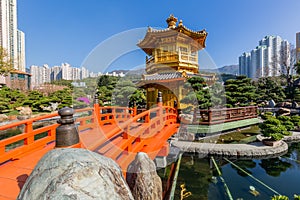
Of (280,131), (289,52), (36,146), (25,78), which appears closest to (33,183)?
(36,146)

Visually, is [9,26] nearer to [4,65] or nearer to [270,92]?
[4,65]

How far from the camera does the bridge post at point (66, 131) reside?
5.24 ft

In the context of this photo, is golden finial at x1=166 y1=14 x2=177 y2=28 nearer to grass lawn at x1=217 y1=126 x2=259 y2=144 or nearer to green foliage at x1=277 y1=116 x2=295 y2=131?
grass lawn at x1=217 y1=126 x2=259 y2=144

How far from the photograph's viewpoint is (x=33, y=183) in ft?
3.97

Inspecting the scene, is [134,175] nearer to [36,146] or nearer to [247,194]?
[36,146]

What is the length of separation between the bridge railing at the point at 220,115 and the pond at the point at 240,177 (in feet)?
7.92

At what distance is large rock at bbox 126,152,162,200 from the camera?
A: 157 inches

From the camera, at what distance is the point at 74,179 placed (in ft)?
3.80

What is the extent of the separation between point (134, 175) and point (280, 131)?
7.67 m

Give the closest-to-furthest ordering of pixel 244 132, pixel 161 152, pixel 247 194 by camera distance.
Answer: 1. pixel 247 194
2. pixel 161 152
3. pixel 244 132

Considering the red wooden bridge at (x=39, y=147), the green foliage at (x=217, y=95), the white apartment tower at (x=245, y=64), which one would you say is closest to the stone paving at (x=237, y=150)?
the red wooden bridge at (x=39, y=147)

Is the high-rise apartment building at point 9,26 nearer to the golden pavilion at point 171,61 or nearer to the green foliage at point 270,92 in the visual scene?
the golden pavilion at point 171,61

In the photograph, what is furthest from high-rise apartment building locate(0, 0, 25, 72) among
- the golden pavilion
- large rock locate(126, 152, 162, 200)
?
large rock locate(126, 152, 162, 200)

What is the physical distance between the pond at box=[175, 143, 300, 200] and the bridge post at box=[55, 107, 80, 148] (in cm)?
433
